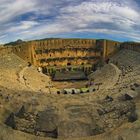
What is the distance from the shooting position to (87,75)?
66.4 meters

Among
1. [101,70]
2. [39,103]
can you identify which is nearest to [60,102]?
[39,103]

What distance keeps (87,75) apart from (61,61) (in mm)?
7755

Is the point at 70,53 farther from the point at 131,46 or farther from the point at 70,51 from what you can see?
the point at 131,46

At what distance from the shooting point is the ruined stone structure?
68812 mm

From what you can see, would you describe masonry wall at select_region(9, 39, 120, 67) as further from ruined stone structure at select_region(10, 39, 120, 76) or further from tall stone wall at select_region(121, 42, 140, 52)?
tall stone wall at select_region(121, 42, 140, 52)

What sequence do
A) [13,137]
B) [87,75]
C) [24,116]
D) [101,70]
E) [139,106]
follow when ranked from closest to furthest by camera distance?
[13,137]
[24,116]
[139,106]
[101,70]
[87,75]

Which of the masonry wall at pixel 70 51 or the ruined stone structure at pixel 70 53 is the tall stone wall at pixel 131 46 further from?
the masonry wall at pixel 70 51

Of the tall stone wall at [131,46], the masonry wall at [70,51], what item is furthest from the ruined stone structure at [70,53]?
the tall stone wall at [131,46]

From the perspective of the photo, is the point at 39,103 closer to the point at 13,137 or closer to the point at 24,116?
the point at 24,116

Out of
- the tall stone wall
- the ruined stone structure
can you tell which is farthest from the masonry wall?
the tall stone wall

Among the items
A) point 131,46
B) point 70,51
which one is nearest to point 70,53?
point 70,51

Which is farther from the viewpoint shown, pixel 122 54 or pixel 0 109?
pixel 122 54

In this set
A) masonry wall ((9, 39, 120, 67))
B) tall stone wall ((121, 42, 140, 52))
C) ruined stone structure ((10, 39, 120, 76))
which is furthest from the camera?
masonry wall ((9, 39, 120, 67))

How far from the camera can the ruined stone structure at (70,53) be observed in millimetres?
68812
